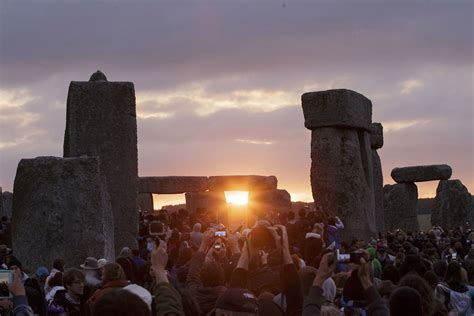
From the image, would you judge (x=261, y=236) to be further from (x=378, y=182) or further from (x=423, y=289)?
(x=378, y=182)

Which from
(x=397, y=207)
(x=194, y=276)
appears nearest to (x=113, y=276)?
(x=194, y=276)

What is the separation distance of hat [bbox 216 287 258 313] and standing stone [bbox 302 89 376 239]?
40.4 feet

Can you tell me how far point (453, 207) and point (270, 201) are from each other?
6.20 m

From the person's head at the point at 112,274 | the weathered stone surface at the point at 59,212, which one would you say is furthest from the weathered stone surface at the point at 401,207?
the person's head at the point at 112,274

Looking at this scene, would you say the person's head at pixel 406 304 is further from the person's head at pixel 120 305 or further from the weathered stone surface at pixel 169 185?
A: the weathered stone surface at pixel 169 185

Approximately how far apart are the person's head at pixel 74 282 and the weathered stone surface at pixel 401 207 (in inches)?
860

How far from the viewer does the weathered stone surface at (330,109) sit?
16.6 metres

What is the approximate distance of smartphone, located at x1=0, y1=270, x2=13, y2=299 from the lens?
15.4 ft

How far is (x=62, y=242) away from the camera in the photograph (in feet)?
35.2

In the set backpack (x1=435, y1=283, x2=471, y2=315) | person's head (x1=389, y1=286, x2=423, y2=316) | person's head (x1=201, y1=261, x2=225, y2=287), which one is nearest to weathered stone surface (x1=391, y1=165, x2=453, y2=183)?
backpack (x1=435, y1=283, x2=471, y2=315)

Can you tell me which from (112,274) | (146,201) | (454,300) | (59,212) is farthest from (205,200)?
(112,274)

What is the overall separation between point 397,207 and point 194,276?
23.1 m

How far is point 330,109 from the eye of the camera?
16.6m

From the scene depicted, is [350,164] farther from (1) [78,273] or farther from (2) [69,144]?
(1) [78,273]
